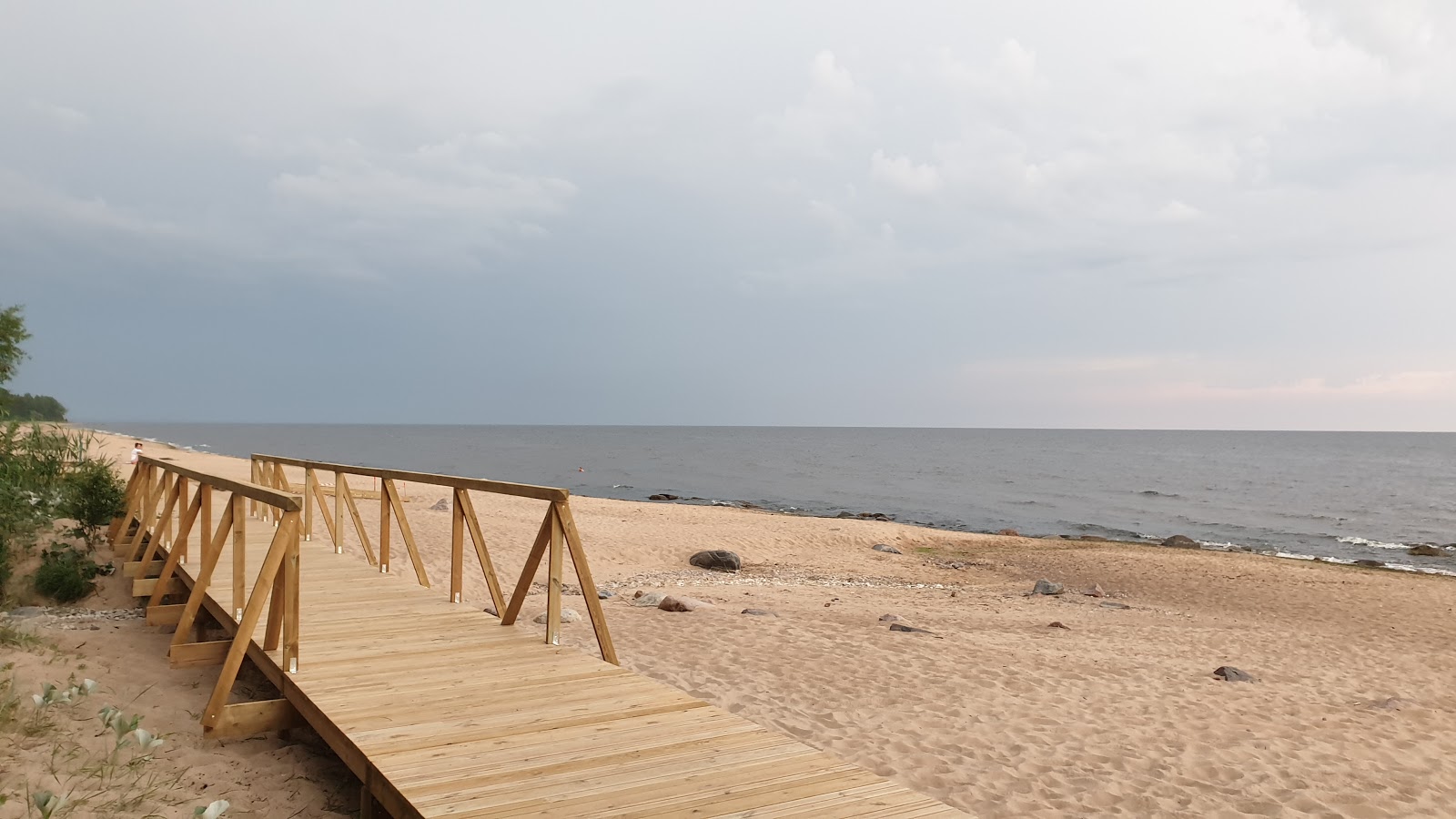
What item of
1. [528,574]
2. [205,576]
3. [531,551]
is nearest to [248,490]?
[205,576]

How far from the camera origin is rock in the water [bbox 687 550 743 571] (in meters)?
17.2

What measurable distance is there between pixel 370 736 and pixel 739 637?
5.65 metres

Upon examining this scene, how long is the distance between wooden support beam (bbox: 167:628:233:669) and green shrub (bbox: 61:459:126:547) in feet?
17.5

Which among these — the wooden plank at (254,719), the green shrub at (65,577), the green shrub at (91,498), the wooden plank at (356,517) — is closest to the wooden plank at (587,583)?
the wooden plank at (254,719)

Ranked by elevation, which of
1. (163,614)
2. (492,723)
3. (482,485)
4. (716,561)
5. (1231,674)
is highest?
(482,485)

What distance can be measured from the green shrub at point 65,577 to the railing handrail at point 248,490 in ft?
4.68

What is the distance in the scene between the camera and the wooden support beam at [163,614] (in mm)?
7309

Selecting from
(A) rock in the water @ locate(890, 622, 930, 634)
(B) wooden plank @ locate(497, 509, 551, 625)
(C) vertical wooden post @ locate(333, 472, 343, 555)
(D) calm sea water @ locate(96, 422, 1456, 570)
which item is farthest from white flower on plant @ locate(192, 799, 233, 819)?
(D) calm sea water @ locate(96, 422, 1456, 570)

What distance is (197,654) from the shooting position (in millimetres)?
6105

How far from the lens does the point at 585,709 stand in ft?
14.5

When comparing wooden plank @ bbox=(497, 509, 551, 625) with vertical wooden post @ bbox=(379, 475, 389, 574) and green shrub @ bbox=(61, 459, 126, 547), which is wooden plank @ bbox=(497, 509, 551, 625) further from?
green shrub @ bbox=(61, 459, 126, 547)

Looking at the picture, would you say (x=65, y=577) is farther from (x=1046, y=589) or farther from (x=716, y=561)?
(x=1046, y=589)

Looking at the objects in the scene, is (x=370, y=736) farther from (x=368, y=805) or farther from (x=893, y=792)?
(x=893, y=792)

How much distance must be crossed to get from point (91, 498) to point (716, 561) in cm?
1071
